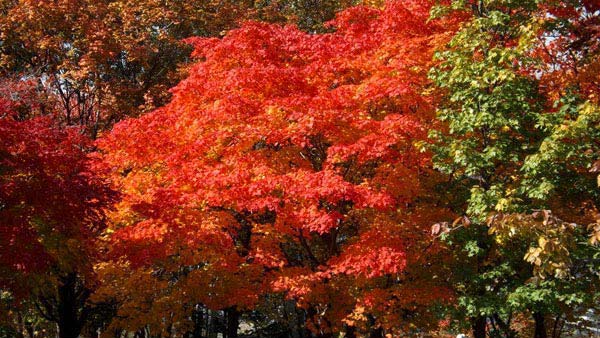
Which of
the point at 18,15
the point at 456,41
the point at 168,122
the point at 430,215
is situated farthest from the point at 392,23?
the point at 18,15

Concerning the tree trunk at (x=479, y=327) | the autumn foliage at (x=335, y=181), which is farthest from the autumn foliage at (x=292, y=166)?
the tree trunk at (x=479, y=327)

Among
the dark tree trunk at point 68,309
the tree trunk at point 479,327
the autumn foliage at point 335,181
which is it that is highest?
the autumn foliage at point 335,181

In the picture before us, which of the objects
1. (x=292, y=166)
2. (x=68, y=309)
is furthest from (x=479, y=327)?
(x=68, y=309)

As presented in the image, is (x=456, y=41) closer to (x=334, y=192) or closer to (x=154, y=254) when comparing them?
(x=334, y=192)

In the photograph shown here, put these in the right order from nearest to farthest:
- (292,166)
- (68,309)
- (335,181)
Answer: (335,181), (292,166), (68,309)

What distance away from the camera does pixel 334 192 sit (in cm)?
1146

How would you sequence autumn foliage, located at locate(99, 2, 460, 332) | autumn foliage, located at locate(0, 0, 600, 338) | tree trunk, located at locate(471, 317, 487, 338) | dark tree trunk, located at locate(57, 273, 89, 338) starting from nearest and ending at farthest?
1. autumn foliage, located at locate(0, 0, 600, 338)
2. autumn foliage, located at locate(99, 2, 460, 332)
3. dark tree trunk, located at locate(57, 273, 89, 338)
4. tree trunk, located at locate(471, 317, 487, 338)

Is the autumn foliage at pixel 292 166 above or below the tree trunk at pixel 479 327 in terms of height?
above

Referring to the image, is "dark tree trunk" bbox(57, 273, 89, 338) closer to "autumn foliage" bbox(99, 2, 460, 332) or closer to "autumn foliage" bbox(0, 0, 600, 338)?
"autumn foliage" bbox(0, 0, 600, 338)

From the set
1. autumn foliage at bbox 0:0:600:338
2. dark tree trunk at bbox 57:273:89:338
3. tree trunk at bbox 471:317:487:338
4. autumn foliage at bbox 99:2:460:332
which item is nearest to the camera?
autumn foliage at bbox 0:0:600:338

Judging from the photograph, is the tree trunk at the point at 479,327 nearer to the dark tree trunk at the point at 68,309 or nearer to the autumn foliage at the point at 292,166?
the autumn foliage at the point at 292,166

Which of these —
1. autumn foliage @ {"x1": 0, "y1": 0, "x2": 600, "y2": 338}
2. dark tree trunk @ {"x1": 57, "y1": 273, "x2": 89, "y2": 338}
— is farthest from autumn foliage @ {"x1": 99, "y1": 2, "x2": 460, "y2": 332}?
dark tree trunk @ {"x1": 57, "y1": 273, "x2": 89, "y2": 338}

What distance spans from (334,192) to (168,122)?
6208 millimetres

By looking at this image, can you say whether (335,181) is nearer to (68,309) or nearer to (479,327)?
(479,327)
